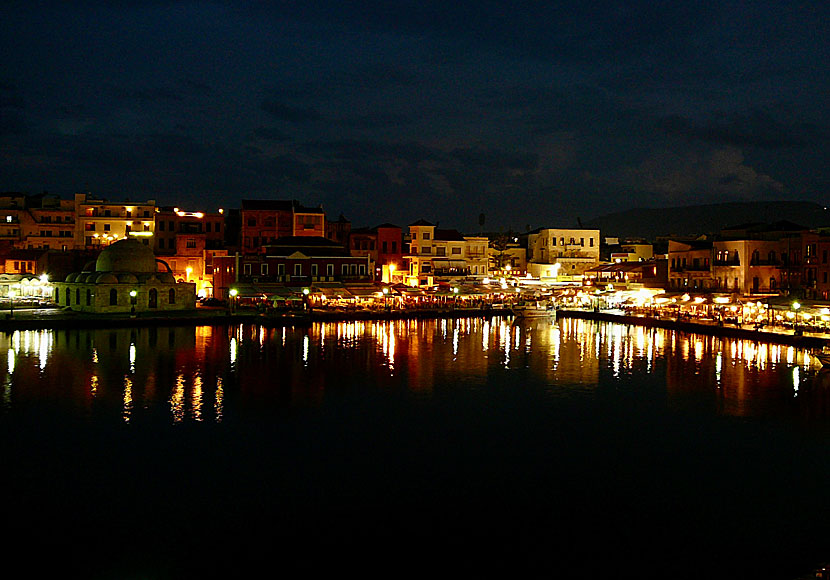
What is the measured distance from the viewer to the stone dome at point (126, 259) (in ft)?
163

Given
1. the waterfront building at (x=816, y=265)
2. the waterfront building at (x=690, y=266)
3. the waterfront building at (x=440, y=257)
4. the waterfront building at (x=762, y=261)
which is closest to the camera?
the waterfront building at (x=816, y=265)

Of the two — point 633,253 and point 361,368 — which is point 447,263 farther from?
point 361,368

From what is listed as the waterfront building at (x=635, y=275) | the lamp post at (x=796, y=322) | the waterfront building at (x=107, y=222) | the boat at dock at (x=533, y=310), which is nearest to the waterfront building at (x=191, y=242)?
the waterfront building at (x=107, y=222)

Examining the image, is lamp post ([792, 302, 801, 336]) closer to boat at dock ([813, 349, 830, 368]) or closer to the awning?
boat at dock ([813, 349, 830, 368])

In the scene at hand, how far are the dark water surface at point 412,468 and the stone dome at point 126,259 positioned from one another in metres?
20.5

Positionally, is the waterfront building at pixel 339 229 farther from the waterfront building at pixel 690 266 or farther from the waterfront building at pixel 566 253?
the waterfront building at pixel 690 266

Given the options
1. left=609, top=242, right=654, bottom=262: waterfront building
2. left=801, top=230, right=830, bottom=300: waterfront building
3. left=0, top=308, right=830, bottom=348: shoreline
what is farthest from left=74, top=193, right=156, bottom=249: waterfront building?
left=801, top=230, right=830, bottom=300: waterfront building

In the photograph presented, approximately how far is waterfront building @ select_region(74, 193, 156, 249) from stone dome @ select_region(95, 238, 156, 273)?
40.6 ft

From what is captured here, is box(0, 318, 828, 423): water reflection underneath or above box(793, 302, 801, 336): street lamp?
underneath

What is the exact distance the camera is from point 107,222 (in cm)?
6381

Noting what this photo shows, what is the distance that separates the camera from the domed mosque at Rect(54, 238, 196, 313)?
4794 centimetres

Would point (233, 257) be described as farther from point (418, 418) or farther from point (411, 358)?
point (418, 418)

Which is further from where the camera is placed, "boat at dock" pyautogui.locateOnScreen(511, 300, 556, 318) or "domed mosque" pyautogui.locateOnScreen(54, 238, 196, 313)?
"boat at dock" pyautogui.locateOnScreen(511, 300, 556, 318)

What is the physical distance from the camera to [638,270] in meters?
63.4
